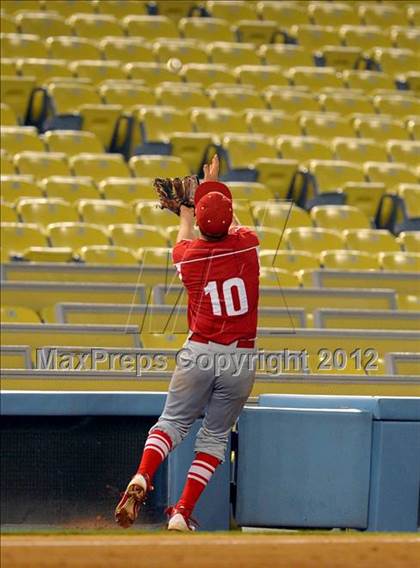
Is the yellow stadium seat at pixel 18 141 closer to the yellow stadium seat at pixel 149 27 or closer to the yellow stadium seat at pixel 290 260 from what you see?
the yellow stadium seat at pixel 290 260

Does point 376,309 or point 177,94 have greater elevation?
point 177,94

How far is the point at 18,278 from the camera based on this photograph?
8.91 m

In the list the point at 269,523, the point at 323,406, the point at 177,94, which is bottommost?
the point at 269,523

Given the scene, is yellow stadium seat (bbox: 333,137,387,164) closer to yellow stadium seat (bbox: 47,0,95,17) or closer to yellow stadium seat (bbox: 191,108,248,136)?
yellow stadium seat (bbox: 191,108,248,136)

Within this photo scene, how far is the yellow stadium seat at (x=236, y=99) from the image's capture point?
1309 cm

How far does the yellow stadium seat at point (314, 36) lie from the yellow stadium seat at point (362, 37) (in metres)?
0.11

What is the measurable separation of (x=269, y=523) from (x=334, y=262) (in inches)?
167

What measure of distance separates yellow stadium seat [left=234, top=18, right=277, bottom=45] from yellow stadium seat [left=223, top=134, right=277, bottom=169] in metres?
2.98

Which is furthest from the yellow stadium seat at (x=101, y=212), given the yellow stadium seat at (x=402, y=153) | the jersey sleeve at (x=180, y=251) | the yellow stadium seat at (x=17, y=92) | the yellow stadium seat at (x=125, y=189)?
the jersey sleeve at (x=180, y=251)

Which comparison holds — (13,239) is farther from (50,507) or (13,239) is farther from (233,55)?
(233,55)

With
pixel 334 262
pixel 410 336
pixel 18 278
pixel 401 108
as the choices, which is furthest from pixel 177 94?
pixel 410 336

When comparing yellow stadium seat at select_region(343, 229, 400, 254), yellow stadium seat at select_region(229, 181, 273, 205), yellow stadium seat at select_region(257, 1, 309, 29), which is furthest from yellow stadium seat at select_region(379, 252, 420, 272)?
yellow stadium seat at select_region(257, 1, 309, 29)

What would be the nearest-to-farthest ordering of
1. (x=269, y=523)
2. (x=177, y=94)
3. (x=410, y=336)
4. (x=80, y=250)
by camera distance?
1. (x=269, y=523)
2. (x=410, y=336)
3. (x=80, y=250)
4. (x=177, y=94)

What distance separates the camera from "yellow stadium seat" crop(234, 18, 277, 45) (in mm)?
14844
